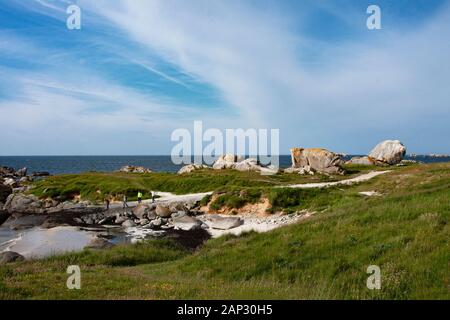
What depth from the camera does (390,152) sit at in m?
A: 114

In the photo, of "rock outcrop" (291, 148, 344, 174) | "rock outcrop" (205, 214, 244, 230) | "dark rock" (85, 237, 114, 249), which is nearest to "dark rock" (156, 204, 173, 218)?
"rock outcrop" (205, 214, 244, 230)

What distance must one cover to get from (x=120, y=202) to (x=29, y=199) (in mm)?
16647

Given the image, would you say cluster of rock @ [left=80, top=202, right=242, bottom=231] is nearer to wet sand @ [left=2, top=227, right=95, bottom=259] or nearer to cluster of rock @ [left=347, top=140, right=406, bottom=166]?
wet sand @ [left=2, top=227, right=95, bottom=259]

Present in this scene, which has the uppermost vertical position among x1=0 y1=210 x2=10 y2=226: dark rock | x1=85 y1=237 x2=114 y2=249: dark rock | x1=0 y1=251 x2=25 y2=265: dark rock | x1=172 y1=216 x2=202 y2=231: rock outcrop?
x1=0 y1=251 x2=25 y2=265: dark rock

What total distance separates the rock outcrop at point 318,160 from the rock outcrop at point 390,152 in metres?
26.6

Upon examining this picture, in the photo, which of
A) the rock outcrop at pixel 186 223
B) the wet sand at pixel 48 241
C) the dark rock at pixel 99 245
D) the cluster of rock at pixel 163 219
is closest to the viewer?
the dark rock at pixel 99 245

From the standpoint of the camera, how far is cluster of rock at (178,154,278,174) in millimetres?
100500

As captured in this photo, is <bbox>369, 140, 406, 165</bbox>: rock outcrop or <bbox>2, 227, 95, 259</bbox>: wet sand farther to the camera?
<bbox>369, 140, 406, 165</bbox>: rock outcrop

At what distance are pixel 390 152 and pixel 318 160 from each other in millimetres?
30798

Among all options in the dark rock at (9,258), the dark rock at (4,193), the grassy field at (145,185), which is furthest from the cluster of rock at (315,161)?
the dark rock at (9,258)

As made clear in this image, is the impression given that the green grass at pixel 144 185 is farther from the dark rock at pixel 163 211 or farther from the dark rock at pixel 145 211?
the dark rock at pixel 163 211

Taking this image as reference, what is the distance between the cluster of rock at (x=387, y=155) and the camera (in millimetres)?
113250

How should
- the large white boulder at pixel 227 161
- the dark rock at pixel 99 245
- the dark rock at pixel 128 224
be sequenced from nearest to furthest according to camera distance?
the dark rock at pixel 99 245 → the dark rock at pixel 128 224 → the large white boulder at pixel 227 161

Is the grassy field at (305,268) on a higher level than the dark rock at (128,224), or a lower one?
higher
